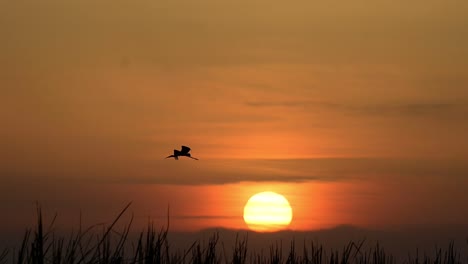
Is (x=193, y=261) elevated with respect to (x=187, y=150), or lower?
lower

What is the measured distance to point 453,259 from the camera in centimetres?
1130

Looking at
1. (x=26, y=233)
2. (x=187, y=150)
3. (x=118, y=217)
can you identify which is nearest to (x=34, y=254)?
(x=26, y=233)

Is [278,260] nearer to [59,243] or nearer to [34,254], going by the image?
[59,243]

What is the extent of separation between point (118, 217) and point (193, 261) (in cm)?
363

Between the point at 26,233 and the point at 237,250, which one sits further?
the point at 237,250

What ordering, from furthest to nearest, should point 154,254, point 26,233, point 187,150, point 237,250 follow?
1. point 187,150
2. point 237,250
3. point 154,254
4. point 26,233

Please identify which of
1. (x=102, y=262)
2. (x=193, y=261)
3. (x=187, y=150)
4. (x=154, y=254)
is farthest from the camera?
(x=187, y=150)

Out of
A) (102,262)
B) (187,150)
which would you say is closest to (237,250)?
(102,262)

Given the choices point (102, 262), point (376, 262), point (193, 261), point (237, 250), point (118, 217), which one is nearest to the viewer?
point (118, 217)

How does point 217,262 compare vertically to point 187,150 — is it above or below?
below

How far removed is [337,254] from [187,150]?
567cm

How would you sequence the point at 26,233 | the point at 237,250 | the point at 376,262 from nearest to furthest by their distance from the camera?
the point at 26,233 < the point at 237,250 < the point at 376,262

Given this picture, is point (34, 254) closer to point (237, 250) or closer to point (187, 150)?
point (237, 250)

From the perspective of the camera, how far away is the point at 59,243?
6.97 meters
